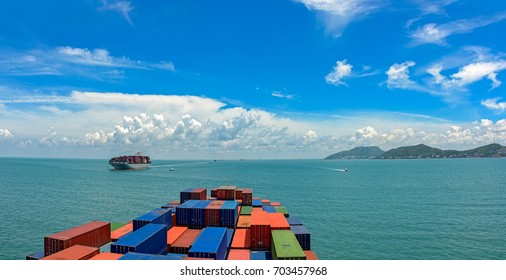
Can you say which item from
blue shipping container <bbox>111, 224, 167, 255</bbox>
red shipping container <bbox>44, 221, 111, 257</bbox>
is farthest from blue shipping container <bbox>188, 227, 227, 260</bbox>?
red shipping container <bbox>44, 221, 111, 257</bbox>

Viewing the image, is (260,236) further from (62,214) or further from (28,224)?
(62,214)

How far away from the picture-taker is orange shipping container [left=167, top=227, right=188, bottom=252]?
1395 inches

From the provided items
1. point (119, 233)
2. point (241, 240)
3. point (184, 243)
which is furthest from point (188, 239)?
point (119, 233)

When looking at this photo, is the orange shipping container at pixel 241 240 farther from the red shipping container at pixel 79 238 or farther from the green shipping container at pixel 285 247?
the red shipping container at pixel 79 238

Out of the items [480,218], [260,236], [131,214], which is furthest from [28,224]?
[480,218]

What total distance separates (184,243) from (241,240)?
7967 millimetres

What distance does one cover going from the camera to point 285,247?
29.0 metres

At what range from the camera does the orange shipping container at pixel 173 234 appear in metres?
35.4

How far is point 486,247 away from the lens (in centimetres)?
4378

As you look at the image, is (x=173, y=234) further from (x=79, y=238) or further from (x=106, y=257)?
(x=106, y=257)

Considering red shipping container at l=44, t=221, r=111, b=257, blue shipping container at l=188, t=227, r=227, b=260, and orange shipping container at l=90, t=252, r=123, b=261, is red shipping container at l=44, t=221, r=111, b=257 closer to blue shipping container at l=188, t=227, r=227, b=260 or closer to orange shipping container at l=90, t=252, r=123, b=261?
orange shipping container at l=90, t=252, r=123, b=261

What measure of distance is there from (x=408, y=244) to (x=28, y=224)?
75843mm

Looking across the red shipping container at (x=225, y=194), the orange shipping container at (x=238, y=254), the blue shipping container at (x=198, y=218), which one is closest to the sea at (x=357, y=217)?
the orange shipping container at (x=238, y=254)

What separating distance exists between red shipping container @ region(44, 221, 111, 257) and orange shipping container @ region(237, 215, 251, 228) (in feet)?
64.7
